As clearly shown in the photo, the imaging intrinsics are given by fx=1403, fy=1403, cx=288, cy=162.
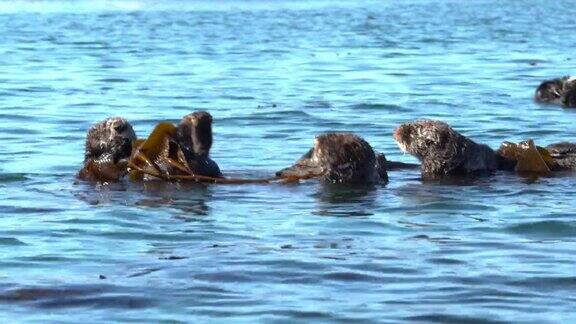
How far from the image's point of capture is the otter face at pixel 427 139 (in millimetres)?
9336

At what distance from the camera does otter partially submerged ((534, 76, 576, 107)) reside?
14.0m

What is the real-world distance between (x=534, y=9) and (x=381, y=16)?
216 inches

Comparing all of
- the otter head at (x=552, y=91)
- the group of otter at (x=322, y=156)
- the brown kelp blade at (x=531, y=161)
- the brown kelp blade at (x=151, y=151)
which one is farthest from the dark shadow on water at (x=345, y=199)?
the otter head at (x=552, y=91)

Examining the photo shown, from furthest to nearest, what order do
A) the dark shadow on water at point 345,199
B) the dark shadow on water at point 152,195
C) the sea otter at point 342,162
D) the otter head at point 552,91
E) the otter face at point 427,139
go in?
1. the otter head at point 552,91
2. the otter face at point 427,139
3. the sea otter at point 342,162
4. the dark shadow on water at point 152,195
5. the dark shadow on water at point 345,199

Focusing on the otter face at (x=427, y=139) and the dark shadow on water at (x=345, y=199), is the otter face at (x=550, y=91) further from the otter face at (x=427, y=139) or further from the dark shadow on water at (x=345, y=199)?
the dark shadow on water at (x=345, y=199)

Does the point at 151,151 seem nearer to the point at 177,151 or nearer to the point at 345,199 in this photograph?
the point at 177,151

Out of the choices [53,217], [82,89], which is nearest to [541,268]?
[53,217]

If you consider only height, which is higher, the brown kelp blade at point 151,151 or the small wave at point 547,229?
the brown kelp blade at point 151,151

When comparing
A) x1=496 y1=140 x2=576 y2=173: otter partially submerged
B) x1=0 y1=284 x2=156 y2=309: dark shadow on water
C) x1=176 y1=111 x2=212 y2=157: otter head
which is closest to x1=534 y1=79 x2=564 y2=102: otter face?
x1=496 y1=140 x2=576 y2=173: otter partially submerged

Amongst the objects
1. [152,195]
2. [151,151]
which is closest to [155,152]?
[151,151]

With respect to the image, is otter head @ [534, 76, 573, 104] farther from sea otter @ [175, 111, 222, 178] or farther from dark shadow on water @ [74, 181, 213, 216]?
dark shadow on water @ [74, 181, 213, 216]

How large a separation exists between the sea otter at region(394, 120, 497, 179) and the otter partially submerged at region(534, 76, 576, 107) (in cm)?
476

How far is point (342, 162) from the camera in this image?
890 cm

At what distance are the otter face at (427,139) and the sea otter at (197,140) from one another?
1333 mm
